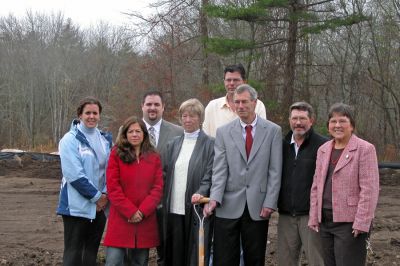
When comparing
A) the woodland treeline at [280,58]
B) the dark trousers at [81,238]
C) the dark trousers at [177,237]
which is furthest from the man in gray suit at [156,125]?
the woodland treeline at [280,58]

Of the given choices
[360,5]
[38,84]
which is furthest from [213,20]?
[38,84]

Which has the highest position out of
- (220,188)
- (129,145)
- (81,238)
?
(129,145)

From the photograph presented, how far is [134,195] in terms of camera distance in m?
5.12

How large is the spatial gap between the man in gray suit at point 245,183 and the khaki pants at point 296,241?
178 mm

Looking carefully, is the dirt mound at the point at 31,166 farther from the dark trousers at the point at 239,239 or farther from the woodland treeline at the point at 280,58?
the dark trousers at the point at 239,239

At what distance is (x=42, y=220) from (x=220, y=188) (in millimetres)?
7091

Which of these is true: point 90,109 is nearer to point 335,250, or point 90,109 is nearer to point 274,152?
point 274,152

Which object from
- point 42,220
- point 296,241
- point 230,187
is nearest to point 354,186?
point 296,241

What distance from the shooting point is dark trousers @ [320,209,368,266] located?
4.40 metres

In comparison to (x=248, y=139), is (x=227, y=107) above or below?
above

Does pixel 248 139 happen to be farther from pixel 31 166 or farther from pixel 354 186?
pixel 31 166

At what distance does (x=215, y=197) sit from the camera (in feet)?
16.1

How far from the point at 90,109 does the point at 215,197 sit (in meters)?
1.50

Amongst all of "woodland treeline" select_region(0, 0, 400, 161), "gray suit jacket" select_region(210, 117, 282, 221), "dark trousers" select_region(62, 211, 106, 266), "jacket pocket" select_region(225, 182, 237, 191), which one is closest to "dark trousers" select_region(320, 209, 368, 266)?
"gray suit jacket" select_region(210, 117, 282, 221)
